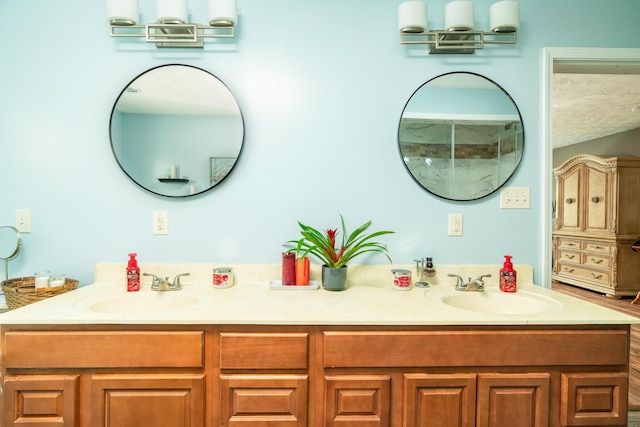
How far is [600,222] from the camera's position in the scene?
4.45 meters

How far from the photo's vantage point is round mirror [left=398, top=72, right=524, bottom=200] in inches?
69.9

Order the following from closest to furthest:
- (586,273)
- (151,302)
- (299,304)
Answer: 1. (299,304)
2. (151,302)
3. (586,273)

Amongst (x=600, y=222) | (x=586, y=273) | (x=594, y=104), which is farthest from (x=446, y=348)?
(x=586, y=273)

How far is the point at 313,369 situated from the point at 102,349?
72cm

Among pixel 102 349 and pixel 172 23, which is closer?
pixel 102 349

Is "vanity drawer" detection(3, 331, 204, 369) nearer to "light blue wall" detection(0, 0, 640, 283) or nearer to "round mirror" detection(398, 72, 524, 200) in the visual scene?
"light blue wall" detection(0, 0, 640, 283)

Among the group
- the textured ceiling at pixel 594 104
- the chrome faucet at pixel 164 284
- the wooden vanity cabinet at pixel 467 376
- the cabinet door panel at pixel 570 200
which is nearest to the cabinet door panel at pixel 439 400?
the wooden vanity cabinet at pixel 467 376

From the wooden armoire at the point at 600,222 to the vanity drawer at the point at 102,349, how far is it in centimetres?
499

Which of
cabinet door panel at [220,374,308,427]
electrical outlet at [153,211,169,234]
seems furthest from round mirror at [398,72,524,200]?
electrical outlet at [153,211,169,234]

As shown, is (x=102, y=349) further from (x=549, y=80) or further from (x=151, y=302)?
(x=549, y=80)

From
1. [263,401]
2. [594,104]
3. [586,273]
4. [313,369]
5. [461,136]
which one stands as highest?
[594,104]

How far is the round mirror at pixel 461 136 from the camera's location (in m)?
1.77

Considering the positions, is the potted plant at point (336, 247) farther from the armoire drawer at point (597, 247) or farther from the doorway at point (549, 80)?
the armoire drawer at point (597, 247)

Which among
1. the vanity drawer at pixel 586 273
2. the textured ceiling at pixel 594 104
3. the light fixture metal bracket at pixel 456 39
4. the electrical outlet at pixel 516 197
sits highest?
the textured ceiling at pixel 594 104
